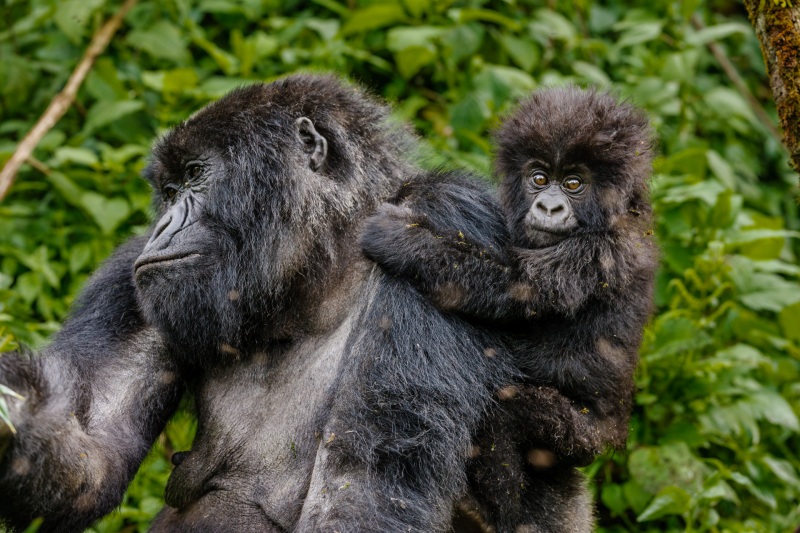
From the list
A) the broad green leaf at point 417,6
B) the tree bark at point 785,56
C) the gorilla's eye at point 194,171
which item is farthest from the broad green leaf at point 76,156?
the tree bark at point 785,56

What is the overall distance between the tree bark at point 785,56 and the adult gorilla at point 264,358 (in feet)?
3.32

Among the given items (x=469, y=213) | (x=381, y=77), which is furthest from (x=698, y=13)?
(x=469, y=213)

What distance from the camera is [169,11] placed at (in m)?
5.92

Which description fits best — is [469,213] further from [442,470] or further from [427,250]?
[442,470]

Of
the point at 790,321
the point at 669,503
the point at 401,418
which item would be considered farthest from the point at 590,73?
the point at 401,418

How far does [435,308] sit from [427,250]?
0.61ft

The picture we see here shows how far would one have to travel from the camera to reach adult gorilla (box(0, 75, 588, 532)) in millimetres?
2969

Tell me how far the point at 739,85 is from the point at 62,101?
13.5 ft

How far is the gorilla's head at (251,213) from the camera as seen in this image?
10.7 ft

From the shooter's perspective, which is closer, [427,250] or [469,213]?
[427,250]

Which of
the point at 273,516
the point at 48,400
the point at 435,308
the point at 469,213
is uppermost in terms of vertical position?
the point at 469,213

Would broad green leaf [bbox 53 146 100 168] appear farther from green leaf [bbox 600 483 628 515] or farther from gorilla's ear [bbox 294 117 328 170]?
green leaf [bbox 600 483 628 515]

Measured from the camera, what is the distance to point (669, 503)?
12.9 ft

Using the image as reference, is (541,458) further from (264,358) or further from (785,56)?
(785,56)
